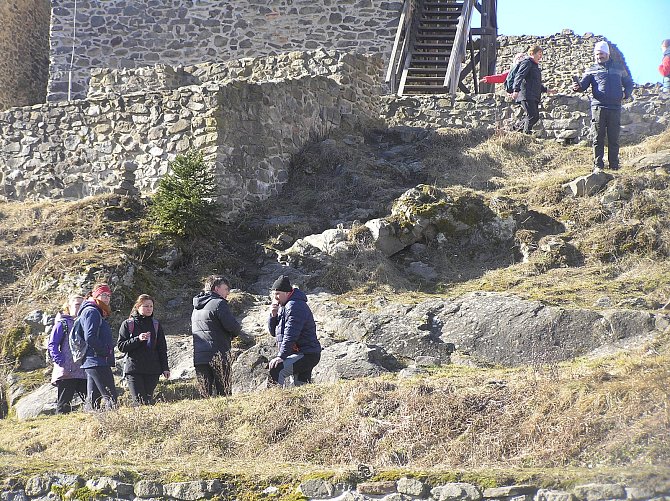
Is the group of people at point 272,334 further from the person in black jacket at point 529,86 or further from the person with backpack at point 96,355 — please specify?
the person in black jacket at point 529,86

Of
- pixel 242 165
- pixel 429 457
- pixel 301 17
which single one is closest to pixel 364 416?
pixel 429 457

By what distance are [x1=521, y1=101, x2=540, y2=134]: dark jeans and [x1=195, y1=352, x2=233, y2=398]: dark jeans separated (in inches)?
288

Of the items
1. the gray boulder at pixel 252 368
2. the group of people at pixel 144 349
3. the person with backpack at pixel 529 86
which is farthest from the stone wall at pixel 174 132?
the group of people at pixel 144 349

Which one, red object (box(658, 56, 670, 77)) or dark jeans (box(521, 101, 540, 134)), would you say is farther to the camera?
red object (box(658, 56, 670, 77))

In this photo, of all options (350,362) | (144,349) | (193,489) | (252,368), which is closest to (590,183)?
(350,362)

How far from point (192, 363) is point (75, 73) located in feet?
34.4

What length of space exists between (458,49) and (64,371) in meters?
11.5

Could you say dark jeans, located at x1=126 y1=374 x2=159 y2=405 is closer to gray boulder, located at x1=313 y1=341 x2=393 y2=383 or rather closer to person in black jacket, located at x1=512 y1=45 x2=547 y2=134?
gray boulder, located at x1=313 y1=341 x2=393 y2=383

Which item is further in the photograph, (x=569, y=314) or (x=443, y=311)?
(x=443, y=311)

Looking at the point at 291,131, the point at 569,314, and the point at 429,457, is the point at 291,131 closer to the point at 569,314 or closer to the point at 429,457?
the point at 569,314

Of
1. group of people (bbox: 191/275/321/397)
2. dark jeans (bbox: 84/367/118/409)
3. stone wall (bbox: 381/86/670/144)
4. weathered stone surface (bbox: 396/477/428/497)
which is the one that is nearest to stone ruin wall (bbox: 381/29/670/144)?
stone wall (bbox: 381/86/670/144)

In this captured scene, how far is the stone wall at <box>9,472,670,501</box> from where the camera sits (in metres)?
5.44

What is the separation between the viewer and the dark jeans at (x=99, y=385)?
8.66m

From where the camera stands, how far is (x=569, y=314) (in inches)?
352
